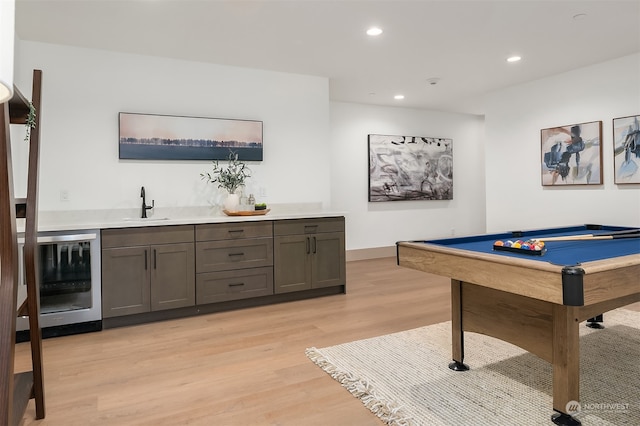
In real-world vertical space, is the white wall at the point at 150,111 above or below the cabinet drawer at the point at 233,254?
above

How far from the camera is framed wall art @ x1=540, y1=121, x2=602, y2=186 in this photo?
4.54 m

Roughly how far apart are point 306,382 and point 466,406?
873 mm

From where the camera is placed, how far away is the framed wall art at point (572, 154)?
454 centimetres

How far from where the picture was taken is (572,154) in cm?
479

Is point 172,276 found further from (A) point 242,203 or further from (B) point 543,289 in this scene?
(B) point 543,289

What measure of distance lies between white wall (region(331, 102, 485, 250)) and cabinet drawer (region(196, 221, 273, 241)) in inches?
81.4

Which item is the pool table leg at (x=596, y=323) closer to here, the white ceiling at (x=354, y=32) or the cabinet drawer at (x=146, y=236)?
the white ceiling at (x=354, y=32)

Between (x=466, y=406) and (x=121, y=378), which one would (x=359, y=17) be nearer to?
(x=466, y=406)

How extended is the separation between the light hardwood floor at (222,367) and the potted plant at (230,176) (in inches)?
43.4

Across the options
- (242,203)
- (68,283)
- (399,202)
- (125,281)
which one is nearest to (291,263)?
(242,203)

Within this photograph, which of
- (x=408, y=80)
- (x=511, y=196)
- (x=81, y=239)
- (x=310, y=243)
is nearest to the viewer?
(x=81, y=239)

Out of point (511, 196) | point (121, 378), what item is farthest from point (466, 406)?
point (511, 196)

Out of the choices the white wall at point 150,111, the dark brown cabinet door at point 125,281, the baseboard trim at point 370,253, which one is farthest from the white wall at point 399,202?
the dark brown cabinet door at point 125,281

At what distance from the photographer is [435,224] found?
703 centimetres
